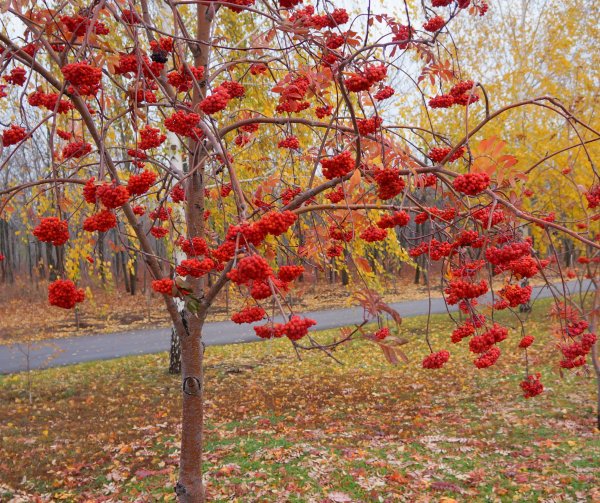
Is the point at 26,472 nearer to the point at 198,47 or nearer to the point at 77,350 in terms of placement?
the point at 198,47

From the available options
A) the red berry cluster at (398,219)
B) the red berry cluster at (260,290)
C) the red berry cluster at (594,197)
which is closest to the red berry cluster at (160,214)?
the red berry cluster at (260,290)

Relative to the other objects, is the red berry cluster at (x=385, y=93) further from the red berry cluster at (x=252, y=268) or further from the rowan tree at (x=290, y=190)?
the red berry cluster at (x=252, y=268)

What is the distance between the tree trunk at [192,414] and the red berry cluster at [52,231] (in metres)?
1.53

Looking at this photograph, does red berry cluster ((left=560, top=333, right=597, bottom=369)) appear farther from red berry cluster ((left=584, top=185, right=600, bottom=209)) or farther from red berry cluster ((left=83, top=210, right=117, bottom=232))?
red berry cluster ((left=83, top=210, right=117, bottom=232))

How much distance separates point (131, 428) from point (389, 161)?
5.33 metres

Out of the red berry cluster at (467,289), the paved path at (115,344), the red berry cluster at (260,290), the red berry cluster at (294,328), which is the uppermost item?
the red berry cluster at (260,290)

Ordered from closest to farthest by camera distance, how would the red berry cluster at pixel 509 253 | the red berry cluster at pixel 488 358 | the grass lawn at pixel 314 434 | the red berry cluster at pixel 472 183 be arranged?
1. the red berry cluster at pixel 472 183
2. the red berry cluster at pixel 509 253
3. the red berry cluster at pixel 488 358
4. the grass lawn at pixel 314 434

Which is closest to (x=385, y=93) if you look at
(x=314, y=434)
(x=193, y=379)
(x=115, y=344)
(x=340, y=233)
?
(x=340, y=233)

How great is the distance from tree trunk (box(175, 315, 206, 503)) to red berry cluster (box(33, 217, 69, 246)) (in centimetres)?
153

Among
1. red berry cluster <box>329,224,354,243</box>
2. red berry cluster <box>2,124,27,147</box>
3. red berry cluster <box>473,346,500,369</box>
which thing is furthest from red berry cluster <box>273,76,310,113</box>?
red berry cluster <box>473,346,500,369</box>

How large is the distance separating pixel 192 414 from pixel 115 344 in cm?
1077

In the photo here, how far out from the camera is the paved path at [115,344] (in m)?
10.9

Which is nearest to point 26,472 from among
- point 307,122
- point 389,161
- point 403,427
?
point 403,427

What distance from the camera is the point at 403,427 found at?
626 cm
